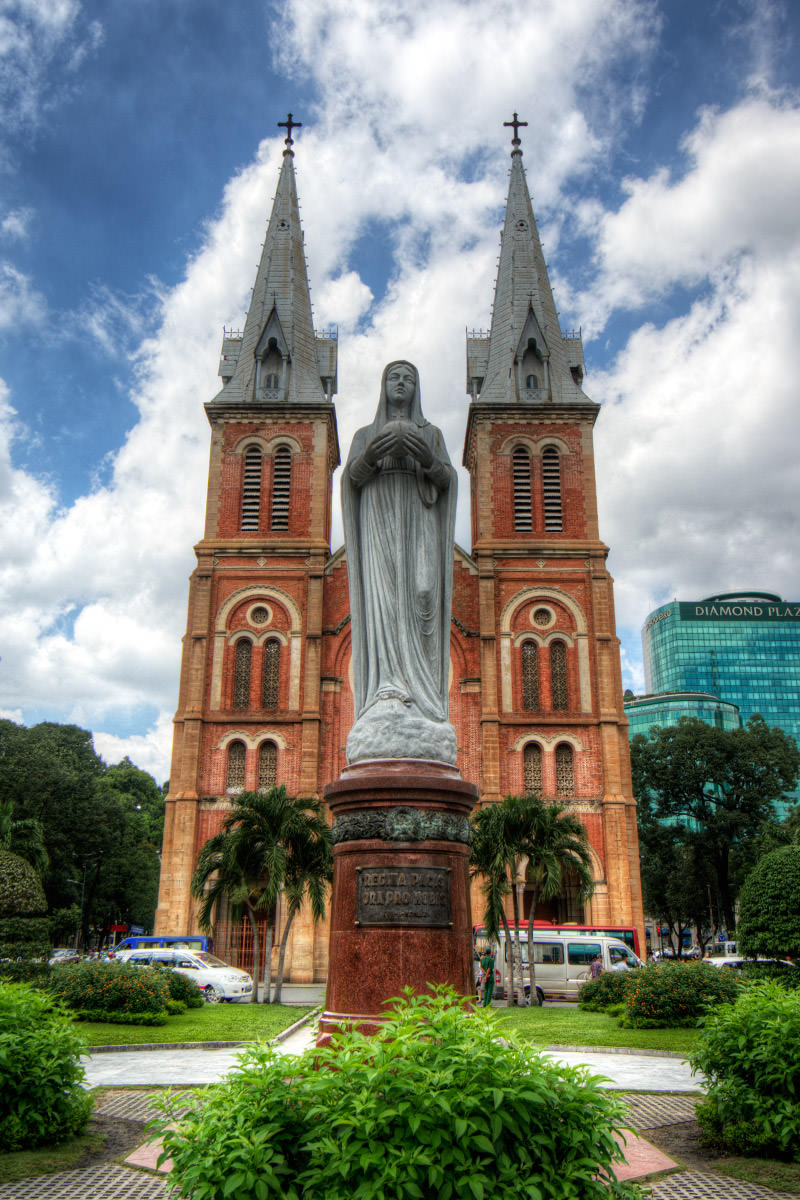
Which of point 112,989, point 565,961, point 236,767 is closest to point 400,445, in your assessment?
point 112,989

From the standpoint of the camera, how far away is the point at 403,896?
20.0ft

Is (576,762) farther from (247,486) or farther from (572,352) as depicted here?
(572,352)

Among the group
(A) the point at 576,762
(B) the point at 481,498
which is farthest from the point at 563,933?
(B) the point at 481,498

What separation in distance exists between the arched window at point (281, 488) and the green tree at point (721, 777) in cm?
2092

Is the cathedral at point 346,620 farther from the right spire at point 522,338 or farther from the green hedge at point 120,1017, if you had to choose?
the green hedge at point 120,1017

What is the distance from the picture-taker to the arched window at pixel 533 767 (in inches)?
→ 1212

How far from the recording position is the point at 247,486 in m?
34.8

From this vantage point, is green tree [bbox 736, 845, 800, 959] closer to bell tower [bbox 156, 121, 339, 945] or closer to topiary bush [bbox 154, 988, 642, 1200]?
topiary bush [bbox 154, 988, 642, 1200]

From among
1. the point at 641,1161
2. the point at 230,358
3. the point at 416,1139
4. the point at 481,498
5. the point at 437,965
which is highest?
the point at 230,358

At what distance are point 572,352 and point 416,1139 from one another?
38978 millimetres

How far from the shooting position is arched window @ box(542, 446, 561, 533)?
34.5 m

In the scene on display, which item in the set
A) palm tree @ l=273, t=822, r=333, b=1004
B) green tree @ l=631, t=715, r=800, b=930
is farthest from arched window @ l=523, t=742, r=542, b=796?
green tree @ l=631, t=715, r=800, b=930

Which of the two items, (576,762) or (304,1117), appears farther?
(576,762)

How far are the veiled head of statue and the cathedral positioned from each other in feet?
73.9
